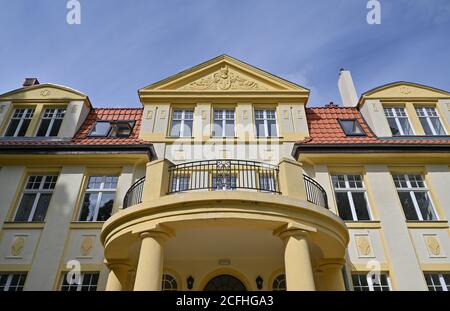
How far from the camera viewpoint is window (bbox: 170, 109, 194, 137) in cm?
1394

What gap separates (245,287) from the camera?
1068 cm

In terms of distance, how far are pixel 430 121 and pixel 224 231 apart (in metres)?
11.4

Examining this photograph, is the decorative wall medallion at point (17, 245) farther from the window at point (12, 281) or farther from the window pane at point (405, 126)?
the window pane at point (405, 126)

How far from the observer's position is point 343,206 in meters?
11.9

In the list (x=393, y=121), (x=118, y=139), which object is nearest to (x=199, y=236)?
(x=118, y=139)

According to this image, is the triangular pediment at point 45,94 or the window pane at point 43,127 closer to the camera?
the window pane at point 43,127

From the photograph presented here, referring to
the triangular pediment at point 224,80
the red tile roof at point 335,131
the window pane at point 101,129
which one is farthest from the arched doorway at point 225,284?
the triangular pediment at point 224,80

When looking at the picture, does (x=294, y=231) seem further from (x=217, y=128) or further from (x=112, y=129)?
(x=112, y=129)

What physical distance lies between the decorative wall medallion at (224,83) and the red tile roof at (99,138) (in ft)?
9.09

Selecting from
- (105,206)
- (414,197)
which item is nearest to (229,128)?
(105,206)

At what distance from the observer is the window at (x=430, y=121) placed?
14.2 metres

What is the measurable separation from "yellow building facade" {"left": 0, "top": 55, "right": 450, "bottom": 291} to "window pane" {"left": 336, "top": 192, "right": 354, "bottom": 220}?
41 mm

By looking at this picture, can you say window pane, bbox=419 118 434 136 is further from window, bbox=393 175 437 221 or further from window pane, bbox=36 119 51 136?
window pane, bbox=36 119 51 136

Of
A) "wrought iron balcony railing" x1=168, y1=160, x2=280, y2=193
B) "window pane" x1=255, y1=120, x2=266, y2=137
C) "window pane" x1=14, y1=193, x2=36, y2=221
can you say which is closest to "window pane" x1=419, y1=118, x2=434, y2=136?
"window pane" x1=255, y1=120, x2=266, y2=137
